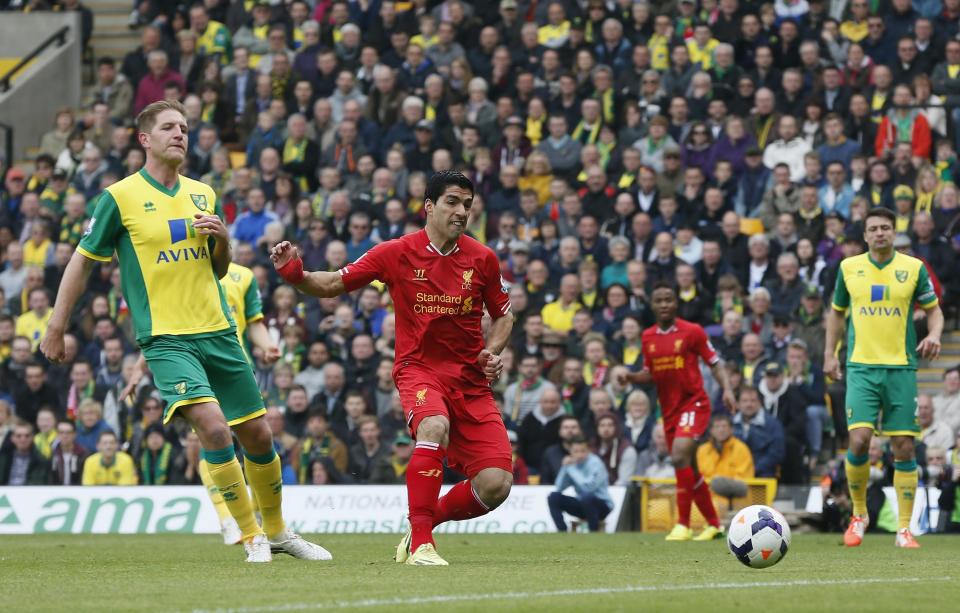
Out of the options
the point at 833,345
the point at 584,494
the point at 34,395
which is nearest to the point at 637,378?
the point at 833,345

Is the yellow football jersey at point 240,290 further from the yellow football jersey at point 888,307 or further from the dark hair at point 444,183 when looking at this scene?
the yellow football jersey at point 888,307

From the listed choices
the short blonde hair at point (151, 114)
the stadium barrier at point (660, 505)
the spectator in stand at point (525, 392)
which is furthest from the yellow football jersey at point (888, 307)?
the spectator in stand at point (525, 392)

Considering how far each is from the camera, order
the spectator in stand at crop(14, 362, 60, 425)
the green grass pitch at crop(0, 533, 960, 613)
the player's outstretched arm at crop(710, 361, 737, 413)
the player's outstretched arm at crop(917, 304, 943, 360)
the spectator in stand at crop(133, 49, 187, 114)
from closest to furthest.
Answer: the green grass pitch at crop(0, 533, 960, 613) → the player's outstretched arm at crop(917, 304, 943, 360) → the player's outstretched arm at crop(710, 361, 737, 413) → the spectator in stand at crop(14, 362, 60, 425) → the spectator in stand at crop(133, 49, 187, 114)

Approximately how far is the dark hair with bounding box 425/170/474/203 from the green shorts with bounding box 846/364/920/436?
4927mm

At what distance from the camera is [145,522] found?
19.1 metres

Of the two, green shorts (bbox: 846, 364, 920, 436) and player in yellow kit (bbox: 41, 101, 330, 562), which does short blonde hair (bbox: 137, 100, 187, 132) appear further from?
green shorts (bbox: 846, 364, 920, 436)

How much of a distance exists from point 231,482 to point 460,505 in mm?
1503

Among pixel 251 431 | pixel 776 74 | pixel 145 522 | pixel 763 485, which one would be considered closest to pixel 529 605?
pixel 251 431

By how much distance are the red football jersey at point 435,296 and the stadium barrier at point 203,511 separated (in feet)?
26.7

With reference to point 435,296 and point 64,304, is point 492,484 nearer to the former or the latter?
point 435,296

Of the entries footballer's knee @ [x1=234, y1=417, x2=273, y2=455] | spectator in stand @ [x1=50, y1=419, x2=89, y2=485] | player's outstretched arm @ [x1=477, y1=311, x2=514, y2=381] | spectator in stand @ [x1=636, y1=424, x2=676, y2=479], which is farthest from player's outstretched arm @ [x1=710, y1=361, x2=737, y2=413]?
spectator in stand @ [x1=50, y1=419, x2=89, y2=485]

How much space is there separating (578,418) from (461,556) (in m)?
7.87

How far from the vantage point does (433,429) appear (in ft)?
32.9

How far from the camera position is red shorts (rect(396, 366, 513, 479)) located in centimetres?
1042
